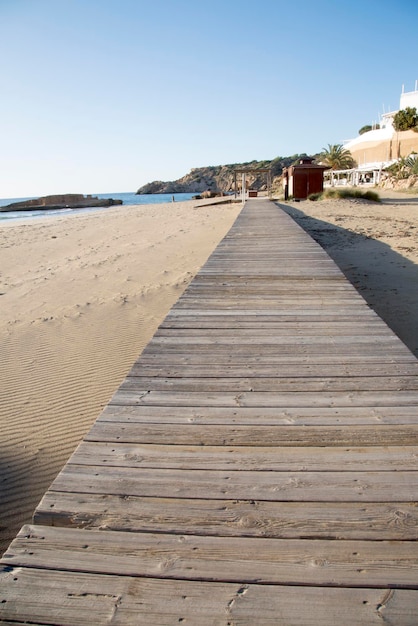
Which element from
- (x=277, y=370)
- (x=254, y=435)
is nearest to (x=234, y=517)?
(x=254, y=435)

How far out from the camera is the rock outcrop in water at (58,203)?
54.2 metres

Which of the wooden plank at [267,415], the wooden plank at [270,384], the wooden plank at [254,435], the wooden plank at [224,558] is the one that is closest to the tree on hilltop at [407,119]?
the wooden plank at [270,384]

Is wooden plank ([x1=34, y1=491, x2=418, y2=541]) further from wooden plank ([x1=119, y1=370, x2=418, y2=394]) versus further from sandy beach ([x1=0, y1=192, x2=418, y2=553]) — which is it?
sandy beach ([x1=0, y1=192, x2=418, y2=553])

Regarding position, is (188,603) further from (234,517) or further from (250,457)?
(250,457)

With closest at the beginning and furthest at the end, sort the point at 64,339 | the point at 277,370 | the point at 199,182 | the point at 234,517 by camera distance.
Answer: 1. the point at 234,517
2. the point at 277,370
3. the point at 64,339
4. the point at 199,182

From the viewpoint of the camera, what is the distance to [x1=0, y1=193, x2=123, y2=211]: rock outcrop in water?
54.2 meters

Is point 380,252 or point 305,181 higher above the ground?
point 305,181

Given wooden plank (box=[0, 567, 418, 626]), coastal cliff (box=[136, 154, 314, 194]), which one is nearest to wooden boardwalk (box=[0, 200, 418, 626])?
wooden plank (box=[0, 567, 418, 626])

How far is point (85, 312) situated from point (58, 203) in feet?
186

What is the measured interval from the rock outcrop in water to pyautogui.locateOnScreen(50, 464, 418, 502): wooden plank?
5605 cm

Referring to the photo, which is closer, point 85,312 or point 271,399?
point 271,399

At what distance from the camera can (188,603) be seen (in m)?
1.17

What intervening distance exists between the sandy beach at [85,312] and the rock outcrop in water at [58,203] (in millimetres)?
42670

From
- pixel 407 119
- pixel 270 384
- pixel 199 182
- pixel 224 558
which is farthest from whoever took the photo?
pixel 199 182
